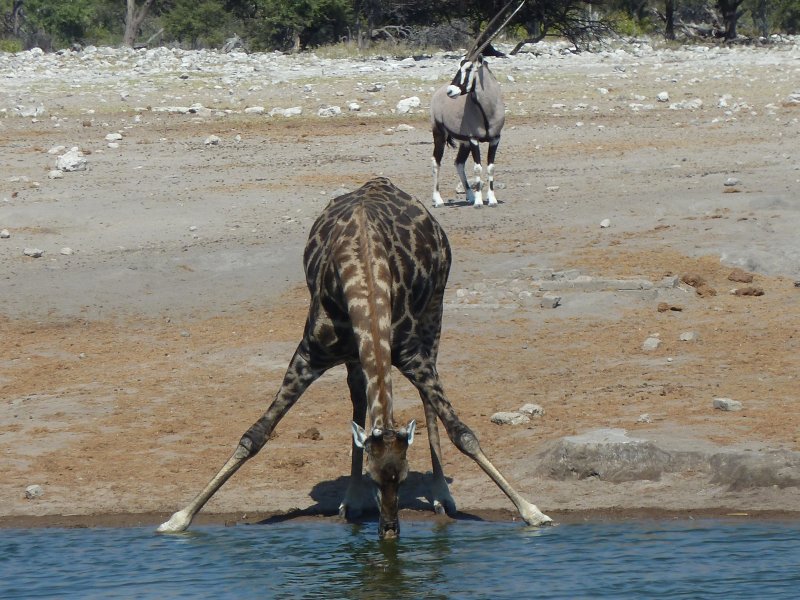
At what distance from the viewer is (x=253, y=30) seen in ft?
132

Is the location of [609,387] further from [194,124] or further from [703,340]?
[194,124]

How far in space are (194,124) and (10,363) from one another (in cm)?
1208

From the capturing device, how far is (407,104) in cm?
2469

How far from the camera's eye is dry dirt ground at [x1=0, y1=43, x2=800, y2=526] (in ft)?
31.1

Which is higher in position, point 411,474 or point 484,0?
point 484,0

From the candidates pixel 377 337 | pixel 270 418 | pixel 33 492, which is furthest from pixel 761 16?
pixel 377 337

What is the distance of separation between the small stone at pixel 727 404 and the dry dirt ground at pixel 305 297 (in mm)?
87

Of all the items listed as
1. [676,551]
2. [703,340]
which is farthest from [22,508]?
[703,340]

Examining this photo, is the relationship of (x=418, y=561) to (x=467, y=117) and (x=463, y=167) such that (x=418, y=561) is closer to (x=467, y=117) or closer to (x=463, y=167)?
(x=463, y=167)

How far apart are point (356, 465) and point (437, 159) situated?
32.3ft

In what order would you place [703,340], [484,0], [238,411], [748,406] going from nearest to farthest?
[748,406] → [238,411] → [703,340] → [484,0]

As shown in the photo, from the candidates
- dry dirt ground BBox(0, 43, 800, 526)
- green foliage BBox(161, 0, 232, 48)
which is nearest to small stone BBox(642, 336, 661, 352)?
dry dirt ground BBox(0, 43, 800, 526)

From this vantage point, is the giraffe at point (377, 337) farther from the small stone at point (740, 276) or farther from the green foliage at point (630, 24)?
the green foliage at point (630, 24)

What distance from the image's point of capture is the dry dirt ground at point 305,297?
9.49 meters
